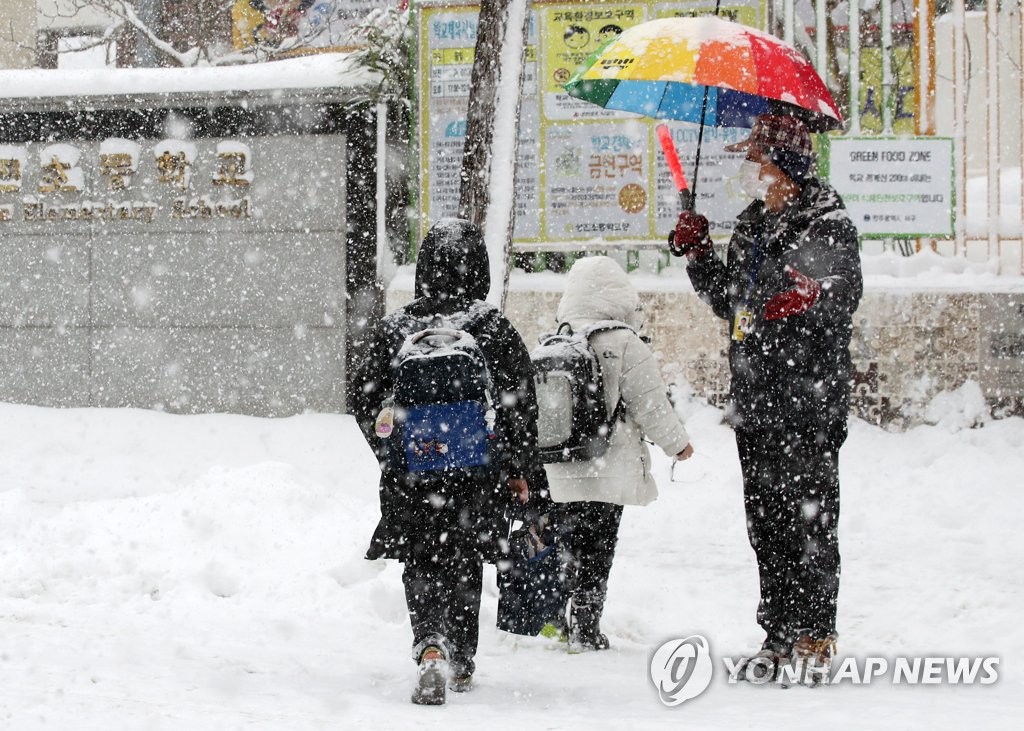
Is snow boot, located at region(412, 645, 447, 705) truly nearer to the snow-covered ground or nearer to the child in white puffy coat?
the snow-covered ground

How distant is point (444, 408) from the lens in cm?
424

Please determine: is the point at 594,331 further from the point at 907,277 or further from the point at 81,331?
the point at 81,331

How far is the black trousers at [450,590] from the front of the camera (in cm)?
430

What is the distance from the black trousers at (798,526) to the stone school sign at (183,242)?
720 cm

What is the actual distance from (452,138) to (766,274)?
695cm

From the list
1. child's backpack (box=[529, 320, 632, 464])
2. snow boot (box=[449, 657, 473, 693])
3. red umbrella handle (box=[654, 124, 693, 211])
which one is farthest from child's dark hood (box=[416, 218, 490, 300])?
snow boot (box=[449, 657, 473, 693])

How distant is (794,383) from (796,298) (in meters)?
0.32

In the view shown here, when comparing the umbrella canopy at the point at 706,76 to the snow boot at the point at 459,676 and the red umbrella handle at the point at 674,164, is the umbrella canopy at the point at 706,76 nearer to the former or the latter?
the red umbrella handle at the point at 674,164

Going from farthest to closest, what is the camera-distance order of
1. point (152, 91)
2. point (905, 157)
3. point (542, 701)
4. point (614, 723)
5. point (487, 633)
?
point (152, 91) → point (905, 157) → point (487, 633) → point (542, 701) → point (614, 723)

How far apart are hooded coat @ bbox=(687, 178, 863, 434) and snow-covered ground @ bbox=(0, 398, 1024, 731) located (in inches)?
39.2

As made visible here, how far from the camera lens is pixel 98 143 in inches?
462

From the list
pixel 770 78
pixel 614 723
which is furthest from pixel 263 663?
pixel 770 78

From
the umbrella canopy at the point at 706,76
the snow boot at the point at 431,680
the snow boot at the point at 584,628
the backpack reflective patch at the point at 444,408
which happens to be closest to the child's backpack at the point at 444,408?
the backpack reflective patch at the point at 444,408

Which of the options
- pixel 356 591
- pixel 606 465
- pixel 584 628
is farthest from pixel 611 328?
pixel 356 591
